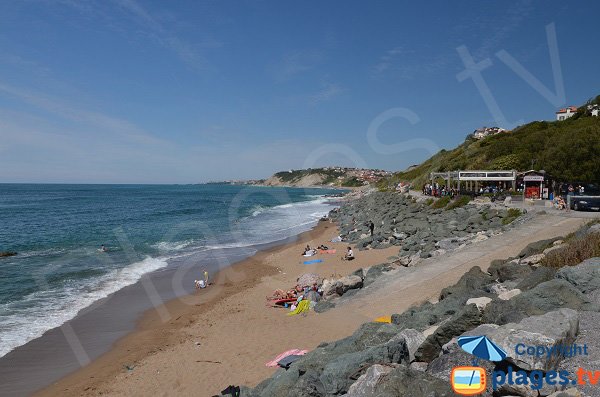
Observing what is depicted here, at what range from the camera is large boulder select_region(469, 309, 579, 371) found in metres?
4.18

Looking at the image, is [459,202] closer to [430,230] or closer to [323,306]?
[430,230]

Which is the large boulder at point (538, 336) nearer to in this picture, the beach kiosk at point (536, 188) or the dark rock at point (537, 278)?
the dark rock at point (537, 278)

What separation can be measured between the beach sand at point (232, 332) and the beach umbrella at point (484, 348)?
18.7 feet

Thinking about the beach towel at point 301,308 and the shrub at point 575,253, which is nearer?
the shrub at point 575,253

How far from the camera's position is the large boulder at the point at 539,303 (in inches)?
221

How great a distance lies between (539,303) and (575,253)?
12.2 feet

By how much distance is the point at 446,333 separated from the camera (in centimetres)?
566

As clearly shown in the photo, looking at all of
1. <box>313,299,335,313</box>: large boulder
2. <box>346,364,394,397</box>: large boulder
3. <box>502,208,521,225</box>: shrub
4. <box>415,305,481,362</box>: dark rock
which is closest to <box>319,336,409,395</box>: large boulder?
<box>415,305,481,362</box>: dark rock

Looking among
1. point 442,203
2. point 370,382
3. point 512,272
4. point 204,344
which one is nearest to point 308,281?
point 204,344

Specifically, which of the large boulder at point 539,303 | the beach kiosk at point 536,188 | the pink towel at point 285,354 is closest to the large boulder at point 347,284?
the pink towel at point 285,354

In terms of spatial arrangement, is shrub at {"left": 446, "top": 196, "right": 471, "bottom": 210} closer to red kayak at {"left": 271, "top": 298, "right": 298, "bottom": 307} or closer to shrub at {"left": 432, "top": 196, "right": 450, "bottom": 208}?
shrub at {"left": 432, "top": 196, "right": 450, "bottom": 208}

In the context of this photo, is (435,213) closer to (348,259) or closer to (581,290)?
(348,259)

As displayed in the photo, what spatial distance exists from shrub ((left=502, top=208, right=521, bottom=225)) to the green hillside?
13.7 meters

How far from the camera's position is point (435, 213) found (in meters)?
28.7
